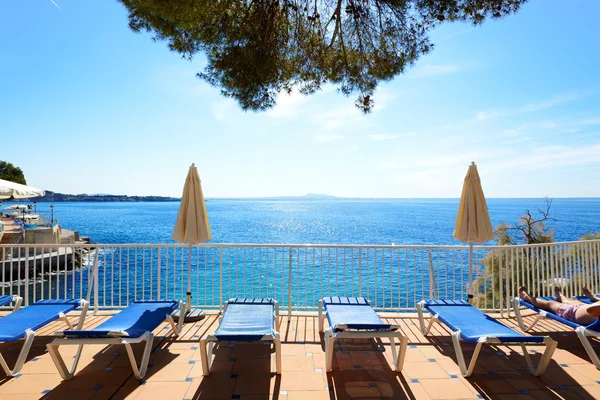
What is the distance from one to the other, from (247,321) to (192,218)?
70.0 inches

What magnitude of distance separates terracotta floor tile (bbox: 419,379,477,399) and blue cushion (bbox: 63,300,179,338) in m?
2.50

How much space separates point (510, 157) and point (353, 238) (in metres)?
19.1

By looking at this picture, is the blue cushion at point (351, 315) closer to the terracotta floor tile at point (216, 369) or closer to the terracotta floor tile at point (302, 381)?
the terracotta floor tile at point (302, 381)

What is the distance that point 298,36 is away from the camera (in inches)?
200

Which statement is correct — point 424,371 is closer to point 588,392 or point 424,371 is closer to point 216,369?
point 588,392

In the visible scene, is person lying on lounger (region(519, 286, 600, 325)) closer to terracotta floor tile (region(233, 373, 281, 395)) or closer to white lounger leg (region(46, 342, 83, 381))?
terracotta floor tile (region(233, 373, 281, 395))

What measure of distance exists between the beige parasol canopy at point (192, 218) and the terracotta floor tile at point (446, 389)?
299cm

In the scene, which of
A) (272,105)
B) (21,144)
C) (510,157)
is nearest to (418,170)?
(510,157)

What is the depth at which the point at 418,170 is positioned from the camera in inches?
2165

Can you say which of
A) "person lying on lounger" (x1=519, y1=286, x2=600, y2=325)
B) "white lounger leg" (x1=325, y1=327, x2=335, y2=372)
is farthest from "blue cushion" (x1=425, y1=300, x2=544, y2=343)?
"white lounger leg" (x1=325, y1=327, x2=335, y2=372)

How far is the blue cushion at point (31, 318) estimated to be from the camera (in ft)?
9.71

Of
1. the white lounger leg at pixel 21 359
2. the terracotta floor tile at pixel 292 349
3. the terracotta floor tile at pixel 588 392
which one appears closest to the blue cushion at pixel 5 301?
the white lounger leg at pixel 21 359

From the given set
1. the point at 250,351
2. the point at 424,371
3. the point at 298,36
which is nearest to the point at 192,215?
the point at 250,351

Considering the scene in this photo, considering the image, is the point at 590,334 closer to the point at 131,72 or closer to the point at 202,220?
the point at 202,220
